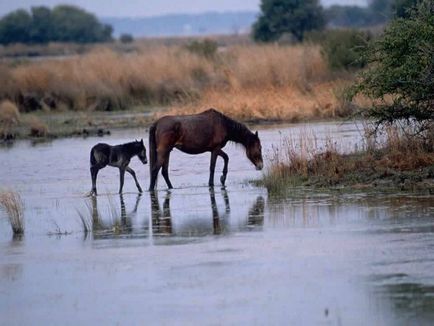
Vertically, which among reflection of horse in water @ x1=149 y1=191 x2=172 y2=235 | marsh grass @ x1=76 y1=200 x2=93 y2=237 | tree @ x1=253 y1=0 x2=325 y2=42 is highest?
tree @ x1=253 y1=0 x2=325 y2=42

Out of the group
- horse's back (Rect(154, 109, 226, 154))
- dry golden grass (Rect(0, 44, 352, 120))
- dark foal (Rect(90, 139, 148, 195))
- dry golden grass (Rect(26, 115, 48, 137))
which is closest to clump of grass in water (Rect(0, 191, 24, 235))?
dark foal (Rect(90, 139, 148, 195))

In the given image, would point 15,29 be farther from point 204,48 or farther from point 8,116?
point 8,116

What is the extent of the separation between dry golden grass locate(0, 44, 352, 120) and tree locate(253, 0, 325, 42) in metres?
19.0

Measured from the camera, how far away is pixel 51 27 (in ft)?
431

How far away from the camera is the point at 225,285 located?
40.5ft

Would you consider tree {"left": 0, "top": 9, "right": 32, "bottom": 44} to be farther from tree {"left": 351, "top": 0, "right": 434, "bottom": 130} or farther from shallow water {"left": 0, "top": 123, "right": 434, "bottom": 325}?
tree {"left": 351, "top": 0, "right": 434, "bottom": 130}

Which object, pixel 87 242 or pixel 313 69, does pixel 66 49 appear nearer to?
pixel 313 69

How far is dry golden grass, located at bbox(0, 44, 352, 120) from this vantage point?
36.7 metres

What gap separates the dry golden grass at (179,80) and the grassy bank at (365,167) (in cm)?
1464

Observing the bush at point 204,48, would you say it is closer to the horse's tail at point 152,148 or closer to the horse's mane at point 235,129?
the horse's mane at point 235,129

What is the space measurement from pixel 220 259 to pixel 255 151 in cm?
841

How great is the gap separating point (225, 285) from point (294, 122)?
2213cm

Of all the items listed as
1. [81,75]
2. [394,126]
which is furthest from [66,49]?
[394,126]

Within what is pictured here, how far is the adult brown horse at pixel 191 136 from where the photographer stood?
69.7ft
